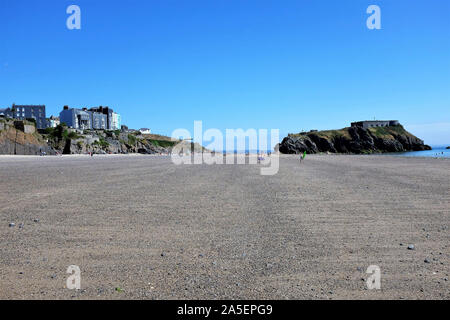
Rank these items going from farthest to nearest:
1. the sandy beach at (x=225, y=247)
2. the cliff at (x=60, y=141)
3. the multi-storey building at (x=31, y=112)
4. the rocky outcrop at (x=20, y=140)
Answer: the multi-storey building at (x=31, y=112)
the cliff at (x=60, y=141)
the rocky outcrop at (x=20, y=140)
the sandy beach at (x=225, y=247)

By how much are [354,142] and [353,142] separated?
46 centimetres

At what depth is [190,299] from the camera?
4.11m

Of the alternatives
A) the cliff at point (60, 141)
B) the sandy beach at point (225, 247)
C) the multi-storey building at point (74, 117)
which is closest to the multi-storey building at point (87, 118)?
the multi-storey building at point (74, 117)

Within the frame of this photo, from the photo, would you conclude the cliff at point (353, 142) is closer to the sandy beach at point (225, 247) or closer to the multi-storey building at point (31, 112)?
the multi-storey building at point (31, 112)

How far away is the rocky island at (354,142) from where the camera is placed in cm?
14785

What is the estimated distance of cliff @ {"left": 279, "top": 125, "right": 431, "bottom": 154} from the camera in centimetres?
14812

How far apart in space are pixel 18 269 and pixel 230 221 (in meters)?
4.80

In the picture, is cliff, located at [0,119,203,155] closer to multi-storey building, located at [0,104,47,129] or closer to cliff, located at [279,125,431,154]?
multi-storey building, located at [0,104,47,129]

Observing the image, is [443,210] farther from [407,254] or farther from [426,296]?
[426,296]

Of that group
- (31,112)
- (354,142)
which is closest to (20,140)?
(31,112)

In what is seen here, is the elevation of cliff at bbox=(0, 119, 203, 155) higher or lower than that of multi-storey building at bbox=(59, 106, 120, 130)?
lower
